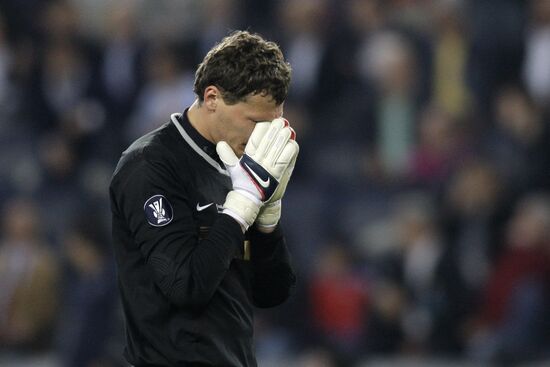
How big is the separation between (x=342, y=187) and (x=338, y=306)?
0.85 m

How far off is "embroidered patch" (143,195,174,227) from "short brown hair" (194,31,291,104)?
1.11 ft

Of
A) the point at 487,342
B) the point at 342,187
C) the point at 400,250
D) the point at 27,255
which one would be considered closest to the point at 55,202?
the point at 27,255

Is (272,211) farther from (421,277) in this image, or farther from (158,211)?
(421,277)

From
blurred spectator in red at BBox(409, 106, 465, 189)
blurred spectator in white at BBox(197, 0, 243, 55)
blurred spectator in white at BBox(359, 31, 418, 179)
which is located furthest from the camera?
blurred spectator in white at BBox(197, 0, 243, 55)

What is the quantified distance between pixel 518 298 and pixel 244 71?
4.08 metres

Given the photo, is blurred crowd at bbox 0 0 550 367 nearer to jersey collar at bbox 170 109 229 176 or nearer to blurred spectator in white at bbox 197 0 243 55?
blurred spectator in white at bbox 197 0 243 55

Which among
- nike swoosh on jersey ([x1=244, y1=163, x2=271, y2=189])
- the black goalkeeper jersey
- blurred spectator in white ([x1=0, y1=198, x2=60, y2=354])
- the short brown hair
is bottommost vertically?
blurred spectator in white ([x1=0, y1=198, x2=60, y2=354])

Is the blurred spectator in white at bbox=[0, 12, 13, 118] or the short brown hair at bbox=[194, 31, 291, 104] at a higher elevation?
the short brown hair at bbox=[194, 31, 291, 104]

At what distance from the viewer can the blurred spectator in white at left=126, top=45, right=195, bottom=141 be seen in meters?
7.80

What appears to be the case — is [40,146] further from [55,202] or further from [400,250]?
[400,250]

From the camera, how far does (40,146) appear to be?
8.11m

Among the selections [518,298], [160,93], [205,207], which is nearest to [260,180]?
[205,207]

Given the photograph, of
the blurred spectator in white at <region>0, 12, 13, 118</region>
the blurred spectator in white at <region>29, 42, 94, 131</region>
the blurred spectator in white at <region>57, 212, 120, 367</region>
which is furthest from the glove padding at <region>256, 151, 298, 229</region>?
the blurred spectator in white at <region>0, 12, 13, 118</region>

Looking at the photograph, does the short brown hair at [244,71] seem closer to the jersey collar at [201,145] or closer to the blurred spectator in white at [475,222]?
the jersey collar at [201,145]
